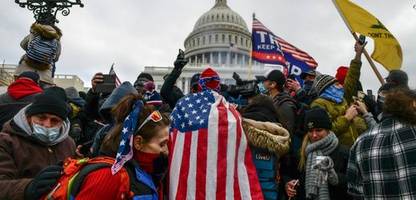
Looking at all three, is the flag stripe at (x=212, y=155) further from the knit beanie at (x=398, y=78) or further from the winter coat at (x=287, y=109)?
the knit beanie at (x=398, y=78)

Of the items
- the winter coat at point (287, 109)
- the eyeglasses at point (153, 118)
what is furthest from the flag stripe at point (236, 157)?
the winter coat at point (287, 109)

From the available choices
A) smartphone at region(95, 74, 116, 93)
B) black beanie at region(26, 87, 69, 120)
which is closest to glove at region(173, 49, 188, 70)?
smartphone at region(95, 74, 116, 93)

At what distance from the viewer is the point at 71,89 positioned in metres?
4.91

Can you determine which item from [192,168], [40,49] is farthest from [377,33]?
[40,49]

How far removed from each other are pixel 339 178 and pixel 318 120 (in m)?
0.54

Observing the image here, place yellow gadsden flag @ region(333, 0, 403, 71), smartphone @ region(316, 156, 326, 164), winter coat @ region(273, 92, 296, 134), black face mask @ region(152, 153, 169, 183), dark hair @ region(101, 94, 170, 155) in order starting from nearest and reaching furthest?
dark hair @ region(101, 94, 170, 155) < black face mask @ region(152, 153, 169, 183) < smartphone @ region(316, 156, 326, 164) < winter coat @ region(273, 92, 296, 134) < yellow gadsden flag @ region(333, 0, 403, 71)

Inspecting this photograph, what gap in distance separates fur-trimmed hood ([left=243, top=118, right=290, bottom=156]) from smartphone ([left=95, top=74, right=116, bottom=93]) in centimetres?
143

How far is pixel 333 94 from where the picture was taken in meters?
4.43

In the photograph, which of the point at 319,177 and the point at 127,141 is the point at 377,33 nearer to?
the point at 319,177

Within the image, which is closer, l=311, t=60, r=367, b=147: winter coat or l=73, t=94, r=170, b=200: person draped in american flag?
l=73, t=94, r=170, b=200: person draped in american flag

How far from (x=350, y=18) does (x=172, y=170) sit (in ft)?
12.4

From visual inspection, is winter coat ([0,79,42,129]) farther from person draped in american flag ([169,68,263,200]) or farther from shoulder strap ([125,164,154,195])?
shoulder strap ([125,164,154,195])

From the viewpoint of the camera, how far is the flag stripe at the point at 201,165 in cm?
230

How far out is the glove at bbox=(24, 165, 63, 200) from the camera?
1854 millimetres
